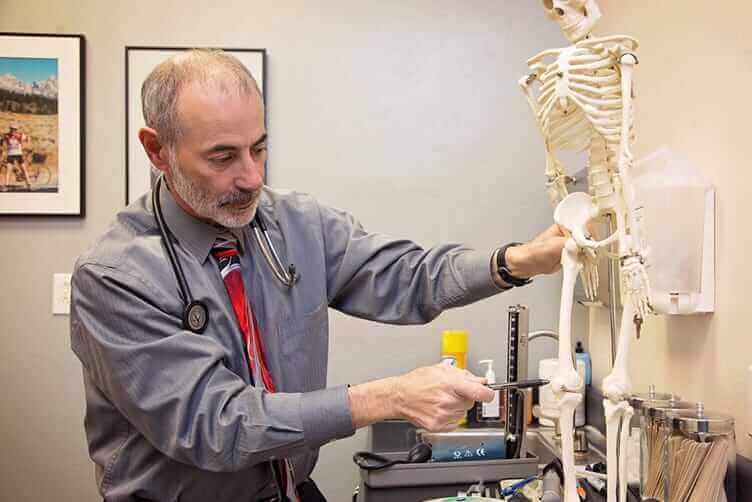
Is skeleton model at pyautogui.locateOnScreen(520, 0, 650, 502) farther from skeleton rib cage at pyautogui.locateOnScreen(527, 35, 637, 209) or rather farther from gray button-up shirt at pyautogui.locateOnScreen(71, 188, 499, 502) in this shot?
gray button-up shirt at pyautogui.locateOnScreen(71, 188, 499, 502)

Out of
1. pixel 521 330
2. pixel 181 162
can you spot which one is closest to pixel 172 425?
pixel 181 162

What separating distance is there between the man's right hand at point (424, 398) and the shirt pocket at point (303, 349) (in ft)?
0.90

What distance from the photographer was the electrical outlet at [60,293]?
2391 mm

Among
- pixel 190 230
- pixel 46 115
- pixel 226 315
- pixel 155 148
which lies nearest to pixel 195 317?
pixel 226 315

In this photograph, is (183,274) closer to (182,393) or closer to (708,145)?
(182,393)

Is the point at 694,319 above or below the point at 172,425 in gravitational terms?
above

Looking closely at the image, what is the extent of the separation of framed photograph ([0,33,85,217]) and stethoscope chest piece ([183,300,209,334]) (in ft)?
4.09

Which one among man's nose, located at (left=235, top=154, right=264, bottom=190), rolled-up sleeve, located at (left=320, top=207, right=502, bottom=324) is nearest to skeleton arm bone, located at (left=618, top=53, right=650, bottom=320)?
rolled-up sleeve, located at (left=320, top=207, right=502, bottom=324)

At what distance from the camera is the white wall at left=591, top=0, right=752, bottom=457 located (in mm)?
1412

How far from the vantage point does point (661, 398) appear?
4.71ft

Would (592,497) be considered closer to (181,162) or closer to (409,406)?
(409,406)

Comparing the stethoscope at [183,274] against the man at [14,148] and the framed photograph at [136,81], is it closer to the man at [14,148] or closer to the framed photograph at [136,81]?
the framed photograph at [136,81]

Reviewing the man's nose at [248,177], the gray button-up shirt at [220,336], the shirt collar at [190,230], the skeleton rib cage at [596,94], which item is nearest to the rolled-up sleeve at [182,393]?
the gray button-up shirt at [220,336]

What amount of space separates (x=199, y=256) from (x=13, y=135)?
1323 millimetres
